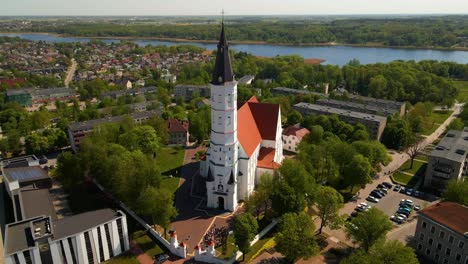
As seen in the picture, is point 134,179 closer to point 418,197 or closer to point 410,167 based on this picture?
point 418,197

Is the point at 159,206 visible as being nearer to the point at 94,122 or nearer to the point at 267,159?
the point at 267,159

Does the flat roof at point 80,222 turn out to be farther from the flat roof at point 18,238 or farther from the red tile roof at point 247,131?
the red tile roof at point 247,131

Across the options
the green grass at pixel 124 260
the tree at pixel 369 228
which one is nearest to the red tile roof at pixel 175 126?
the green grass at pixel 124 260

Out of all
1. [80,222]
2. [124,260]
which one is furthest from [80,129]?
[124,260]

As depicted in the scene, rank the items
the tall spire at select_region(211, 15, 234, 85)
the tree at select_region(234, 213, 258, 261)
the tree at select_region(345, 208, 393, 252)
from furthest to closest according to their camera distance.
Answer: the tall spire at select_region(211, 15, 234, 85) → the tree at select_region(345, 208, 393, 252) → the tree at select_region(234, 213, 258, 261)

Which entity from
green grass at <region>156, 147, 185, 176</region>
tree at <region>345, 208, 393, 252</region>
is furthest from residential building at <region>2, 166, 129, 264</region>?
tree at <region>345, 208, 393, 252</region>

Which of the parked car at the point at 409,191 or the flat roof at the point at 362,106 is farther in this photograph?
the flat roof at the point at 362,106

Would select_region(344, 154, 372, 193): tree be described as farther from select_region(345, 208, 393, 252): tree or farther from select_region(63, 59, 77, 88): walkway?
select_region(63, 59, 77, 88): walkway
